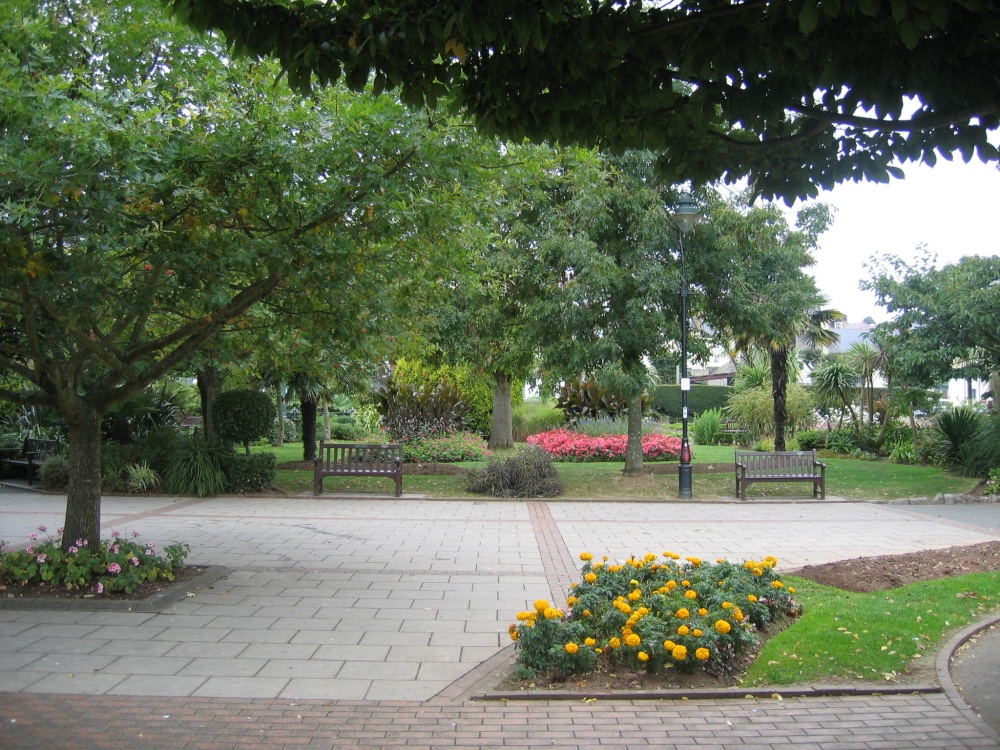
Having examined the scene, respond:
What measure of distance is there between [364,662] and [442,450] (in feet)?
46.4

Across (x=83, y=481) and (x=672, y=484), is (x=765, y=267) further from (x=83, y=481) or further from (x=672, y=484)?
(x=83, y=481)

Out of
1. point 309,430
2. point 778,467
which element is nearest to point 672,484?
point 778,467

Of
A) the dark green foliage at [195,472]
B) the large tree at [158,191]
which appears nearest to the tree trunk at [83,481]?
the large tree at [158,191]

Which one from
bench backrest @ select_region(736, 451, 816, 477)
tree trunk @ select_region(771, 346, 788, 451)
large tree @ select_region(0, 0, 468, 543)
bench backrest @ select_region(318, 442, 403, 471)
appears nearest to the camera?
large tree @ select_region(0, 0, 468, 543)

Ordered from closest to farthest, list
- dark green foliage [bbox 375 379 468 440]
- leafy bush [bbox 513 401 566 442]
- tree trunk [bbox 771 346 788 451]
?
1. tree trunk [bbox 771 346 788 451]
2. dark green foliage [bbox 375 379 468 440]
3. leafy bush [bbox 513 401 566 442]

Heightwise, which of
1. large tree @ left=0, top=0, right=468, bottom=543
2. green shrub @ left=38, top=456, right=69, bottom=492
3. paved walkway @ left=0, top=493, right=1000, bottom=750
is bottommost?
paved walkway @ left=0, top=493, right=1000, bottom=750

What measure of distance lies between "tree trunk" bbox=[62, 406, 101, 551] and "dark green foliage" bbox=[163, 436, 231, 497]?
683cm

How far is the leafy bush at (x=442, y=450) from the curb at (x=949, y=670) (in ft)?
45.8

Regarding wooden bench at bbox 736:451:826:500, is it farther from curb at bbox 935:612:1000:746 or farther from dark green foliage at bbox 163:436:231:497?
dark green foliage at bbox 163:436:231:497

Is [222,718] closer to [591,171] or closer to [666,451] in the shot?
[591,171]

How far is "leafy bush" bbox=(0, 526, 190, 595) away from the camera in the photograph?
6.49 metres

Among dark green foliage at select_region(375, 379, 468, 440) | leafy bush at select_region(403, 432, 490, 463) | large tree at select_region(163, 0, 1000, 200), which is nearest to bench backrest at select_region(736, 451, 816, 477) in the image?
leafy bush at select_region(403, 432, 490, 463)

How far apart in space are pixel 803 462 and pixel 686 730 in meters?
11.4

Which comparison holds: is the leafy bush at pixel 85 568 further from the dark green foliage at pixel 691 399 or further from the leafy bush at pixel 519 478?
the dark green foliage at pixel 691 399
